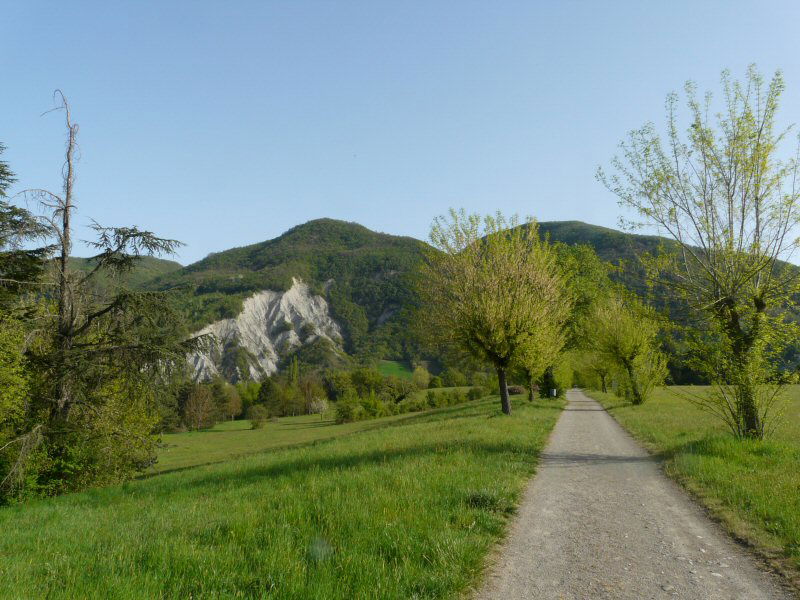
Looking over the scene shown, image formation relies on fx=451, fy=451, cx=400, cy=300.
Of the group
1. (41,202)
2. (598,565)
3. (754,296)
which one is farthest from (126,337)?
(754,296)

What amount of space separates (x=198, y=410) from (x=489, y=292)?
304 feet

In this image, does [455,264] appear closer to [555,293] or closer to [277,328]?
[555,293]

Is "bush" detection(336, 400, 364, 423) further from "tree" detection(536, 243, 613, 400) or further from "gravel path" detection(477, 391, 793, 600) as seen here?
"gravel path" detection(477, 391, 793, 600)

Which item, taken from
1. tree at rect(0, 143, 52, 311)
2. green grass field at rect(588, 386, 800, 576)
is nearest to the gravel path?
green grass field at rect(588, 386, 800, 576)

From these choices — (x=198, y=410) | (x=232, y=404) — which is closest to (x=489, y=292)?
(x=198, y=410)

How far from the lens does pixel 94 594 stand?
13.2 ft

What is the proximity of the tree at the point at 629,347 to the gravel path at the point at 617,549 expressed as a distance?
963 inches

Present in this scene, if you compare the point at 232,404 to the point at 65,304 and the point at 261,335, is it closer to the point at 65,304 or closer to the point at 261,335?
the point at 261,335

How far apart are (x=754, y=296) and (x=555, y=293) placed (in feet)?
42.7

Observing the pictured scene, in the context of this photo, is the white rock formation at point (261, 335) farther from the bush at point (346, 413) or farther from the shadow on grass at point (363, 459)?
the shadow on grass at point (363, 459)

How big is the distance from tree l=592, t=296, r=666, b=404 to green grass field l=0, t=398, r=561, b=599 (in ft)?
83.8

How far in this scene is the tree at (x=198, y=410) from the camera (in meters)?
96.9

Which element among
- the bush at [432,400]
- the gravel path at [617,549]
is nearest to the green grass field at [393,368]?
the bush at [432,400]

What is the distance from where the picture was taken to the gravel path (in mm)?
4715
